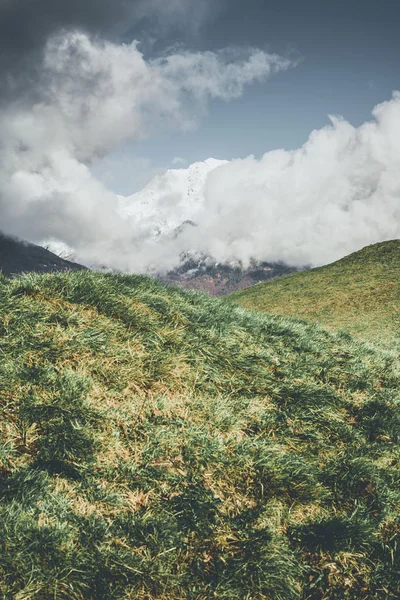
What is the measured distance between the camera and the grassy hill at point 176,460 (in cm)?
290

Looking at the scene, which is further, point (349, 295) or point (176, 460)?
point (349, 295)

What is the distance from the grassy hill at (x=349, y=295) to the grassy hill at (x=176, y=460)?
14.8m

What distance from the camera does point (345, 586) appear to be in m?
3.01

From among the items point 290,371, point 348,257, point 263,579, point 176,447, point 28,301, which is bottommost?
point 263,579

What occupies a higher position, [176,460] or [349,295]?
[349,295]

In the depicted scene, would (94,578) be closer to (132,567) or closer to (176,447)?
(132,567)

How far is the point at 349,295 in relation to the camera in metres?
31.7

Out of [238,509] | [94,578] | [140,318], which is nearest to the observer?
[94,578]

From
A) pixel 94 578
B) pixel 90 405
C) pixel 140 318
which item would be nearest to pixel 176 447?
pixel 90 405

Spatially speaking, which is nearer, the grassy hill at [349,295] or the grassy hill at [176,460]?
the grassy hill at [176,460]

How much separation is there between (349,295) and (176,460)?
31.6m

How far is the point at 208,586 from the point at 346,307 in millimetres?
29616

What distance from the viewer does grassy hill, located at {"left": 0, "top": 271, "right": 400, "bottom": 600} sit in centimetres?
290

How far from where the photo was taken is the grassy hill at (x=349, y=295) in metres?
24.3
